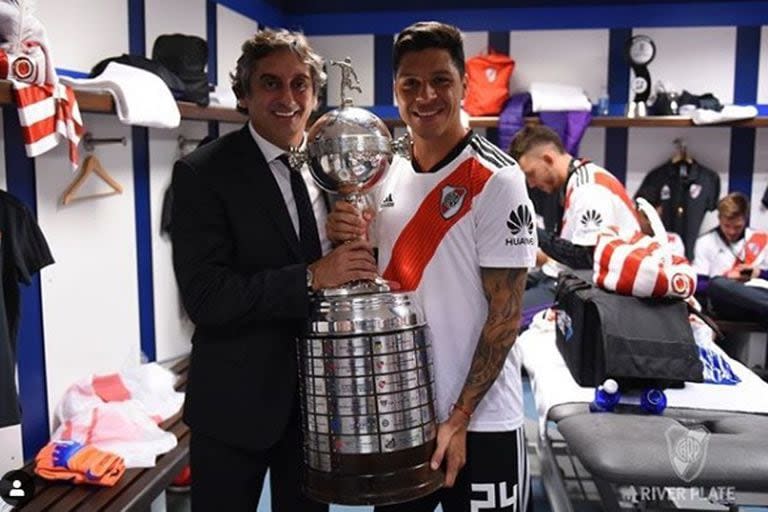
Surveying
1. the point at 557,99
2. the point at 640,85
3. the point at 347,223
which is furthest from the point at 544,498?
the point at 640,85

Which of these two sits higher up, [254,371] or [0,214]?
[0,214]

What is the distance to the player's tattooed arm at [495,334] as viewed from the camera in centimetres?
154

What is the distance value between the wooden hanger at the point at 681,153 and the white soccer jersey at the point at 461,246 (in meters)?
4.35

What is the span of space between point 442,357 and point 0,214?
162 cm

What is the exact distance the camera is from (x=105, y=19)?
3.25 meters

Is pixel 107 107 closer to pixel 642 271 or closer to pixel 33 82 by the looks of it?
pixel 33 82

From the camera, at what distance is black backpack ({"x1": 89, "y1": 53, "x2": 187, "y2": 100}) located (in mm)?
3075

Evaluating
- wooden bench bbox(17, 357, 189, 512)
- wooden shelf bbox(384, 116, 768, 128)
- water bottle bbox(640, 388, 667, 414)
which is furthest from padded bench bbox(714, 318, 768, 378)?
wooden bench bbox(17, 357, 189, 512)

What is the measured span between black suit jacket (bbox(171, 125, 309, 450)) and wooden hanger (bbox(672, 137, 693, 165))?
4609 millimetres

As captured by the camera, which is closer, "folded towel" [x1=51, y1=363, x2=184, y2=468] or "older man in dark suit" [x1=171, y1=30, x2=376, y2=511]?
"older man in dark suit" [x1=171, y1=30, x2=376, y2=511]

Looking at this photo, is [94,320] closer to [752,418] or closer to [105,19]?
[105,19]

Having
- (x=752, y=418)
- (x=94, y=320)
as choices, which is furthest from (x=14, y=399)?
(x=752, y=418)

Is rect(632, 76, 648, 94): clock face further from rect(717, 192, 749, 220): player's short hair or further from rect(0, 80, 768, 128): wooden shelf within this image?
rect(717, 192, 749, 220): player's short hair

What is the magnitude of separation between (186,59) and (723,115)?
11.5 feet
